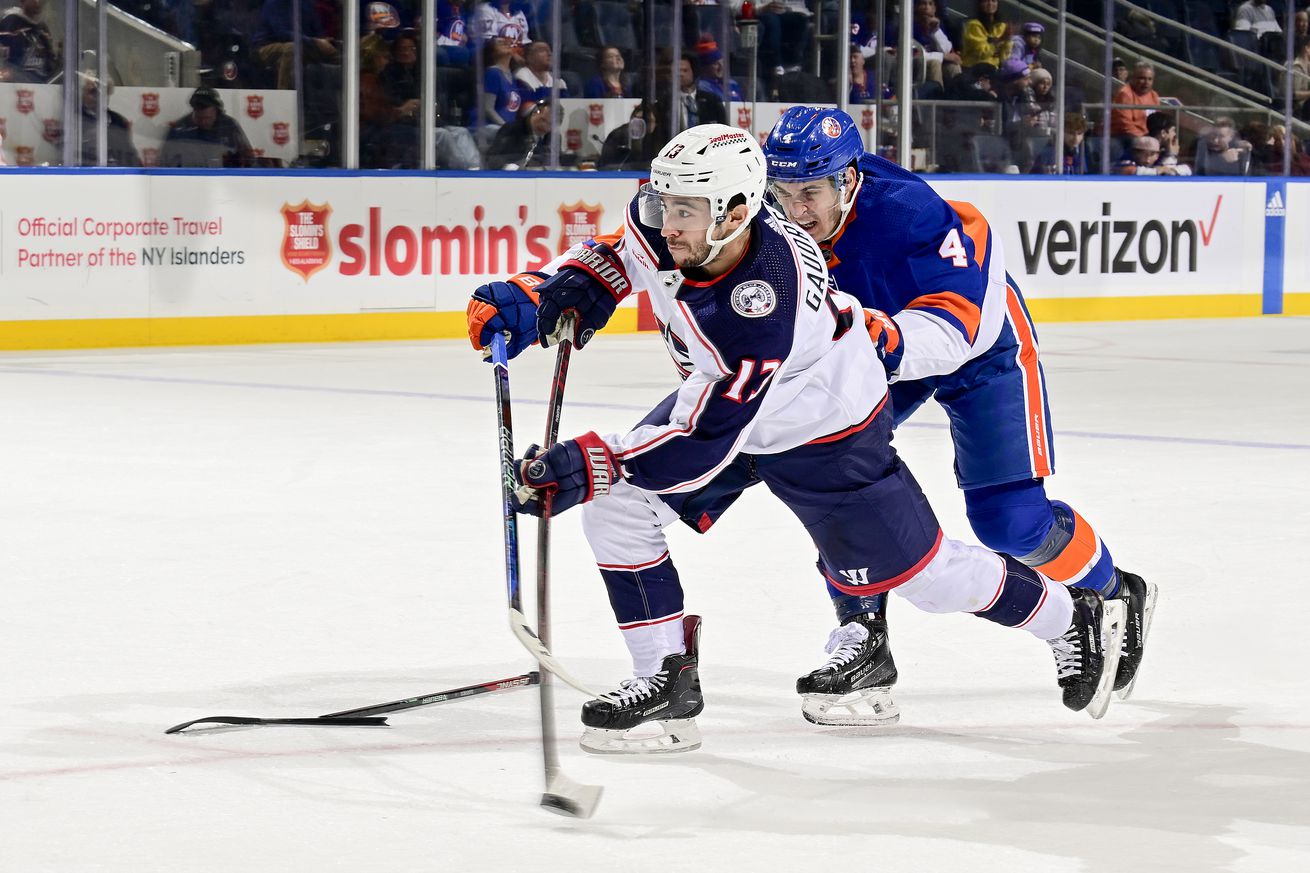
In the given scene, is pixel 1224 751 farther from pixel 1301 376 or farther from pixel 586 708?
pixel 1301 376

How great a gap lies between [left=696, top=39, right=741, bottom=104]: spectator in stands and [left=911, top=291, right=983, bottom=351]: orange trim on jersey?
463 inches

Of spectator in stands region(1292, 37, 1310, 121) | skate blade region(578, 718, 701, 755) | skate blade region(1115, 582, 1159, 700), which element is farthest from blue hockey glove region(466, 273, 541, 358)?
spectator in stands region(1292, 37, 1310, 121)

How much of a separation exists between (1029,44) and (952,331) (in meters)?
13.8

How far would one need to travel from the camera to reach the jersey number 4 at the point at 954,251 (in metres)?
4.30

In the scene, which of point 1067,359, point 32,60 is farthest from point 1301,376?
point 32,60

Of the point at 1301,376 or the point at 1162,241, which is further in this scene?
the point at 1162,241

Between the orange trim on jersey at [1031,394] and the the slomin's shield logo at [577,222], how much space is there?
10.4m

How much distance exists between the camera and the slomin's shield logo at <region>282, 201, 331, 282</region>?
1370 cm

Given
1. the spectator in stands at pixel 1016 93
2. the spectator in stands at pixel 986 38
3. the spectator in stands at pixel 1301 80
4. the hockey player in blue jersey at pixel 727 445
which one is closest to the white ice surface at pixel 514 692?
the hockey player in blue jersey at pixel 727 445

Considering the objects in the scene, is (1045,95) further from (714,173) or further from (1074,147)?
(714,173)

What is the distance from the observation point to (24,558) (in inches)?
233

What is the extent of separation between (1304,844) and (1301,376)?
9308 millimetres

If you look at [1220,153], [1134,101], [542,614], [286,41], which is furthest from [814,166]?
[1220,153]

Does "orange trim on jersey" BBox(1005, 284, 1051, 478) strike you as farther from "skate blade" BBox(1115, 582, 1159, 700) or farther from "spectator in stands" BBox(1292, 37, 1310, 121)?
"spectator in stands" BBox(1292, 37, 1310, 121)
